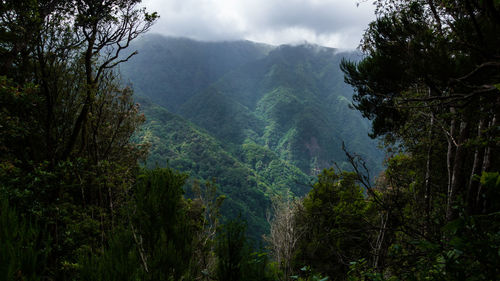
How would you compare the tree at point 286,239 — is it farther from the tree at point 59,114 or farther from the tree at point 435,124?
the tree at point 59,114

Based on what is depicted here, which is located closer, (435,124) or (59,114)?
(435,124)

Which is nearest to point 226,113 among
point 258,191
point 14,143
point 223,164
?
point 223,164

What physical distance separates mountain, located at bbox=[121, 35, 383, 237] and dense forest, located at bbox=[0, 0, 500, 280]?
44867 millimetres

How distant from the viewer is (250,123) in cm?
13900

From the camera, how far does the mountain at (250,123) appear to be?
73.4 meters

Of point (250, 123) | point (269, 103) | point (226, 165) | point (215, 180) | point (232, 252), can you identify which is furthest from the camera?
point (269, 103)

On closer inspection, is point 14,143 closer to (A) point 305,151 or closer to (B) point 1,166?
(B) point 1,166

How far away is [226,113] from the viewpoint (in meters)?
144

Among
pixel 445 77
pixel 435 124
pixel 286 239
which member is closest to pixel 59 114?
pixel 286 239

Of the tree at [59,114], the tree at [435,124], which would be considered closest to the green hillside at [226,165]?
the tree at [59,114]

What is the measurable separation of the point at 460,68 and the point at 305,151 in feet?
393

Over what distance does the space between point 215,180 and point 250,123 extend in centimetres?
13249

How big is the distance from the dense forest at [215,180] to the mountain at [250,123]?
4487 centimetres

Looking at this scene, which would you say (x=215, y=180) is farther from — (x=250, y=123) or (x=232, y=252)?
(x=250, y=123)
